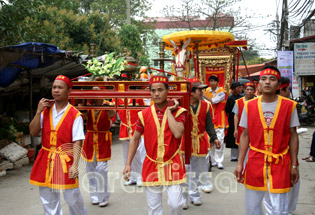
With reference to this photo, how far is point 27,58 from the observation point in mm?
7613

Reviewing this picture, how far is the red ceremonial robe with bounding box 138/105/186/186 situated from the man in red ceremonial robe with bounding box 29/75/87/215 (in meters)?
0.75

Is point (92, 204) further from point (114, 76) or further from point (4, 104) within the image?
point (4, 104)

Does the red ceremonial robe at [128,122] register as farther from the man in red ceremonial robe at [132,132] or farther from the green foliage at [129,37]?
the green foliage at [129,37]

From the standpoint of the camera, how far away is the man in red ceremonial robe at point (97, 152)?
542cm

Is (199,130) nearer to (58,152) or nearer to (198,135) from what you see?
(198,135)

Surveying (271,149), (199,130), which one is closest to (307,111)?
(199,130)

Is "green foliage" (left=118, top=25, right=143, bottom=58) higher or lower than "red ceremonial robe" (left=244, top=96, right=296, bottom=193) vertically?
higher

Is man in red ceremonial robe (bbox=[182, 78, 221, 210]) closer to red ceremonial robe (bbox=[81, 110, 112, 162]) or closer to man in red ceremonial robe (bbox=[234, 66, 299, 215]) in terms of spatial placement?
red ceremonial robe (bbox=[81, 110, 112, 162])

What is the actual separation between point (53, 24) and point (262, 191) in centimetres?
1246

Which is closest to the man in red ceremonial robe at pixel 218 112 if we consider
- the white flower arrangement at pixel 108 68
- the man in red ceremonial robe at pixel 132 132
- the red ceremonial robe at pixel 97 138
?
the man in red ceremonial robe at pixel 132 132

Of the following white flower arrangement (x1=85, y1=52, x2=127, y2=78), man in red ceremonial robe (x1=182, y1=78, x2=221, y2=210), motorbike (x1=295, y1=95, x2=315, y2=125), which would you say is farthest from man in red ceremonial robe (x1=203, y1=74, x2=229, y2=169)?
motorbike (x1=295, y1=95, x2=315, y2=125)

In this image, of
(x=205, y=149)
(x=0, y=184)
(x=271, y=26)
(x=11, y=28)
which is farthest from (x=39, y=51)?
(x=271, y=26)

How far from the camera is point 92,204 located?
551cm

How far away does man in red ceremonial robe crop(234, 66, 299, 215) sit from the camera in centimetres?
337
